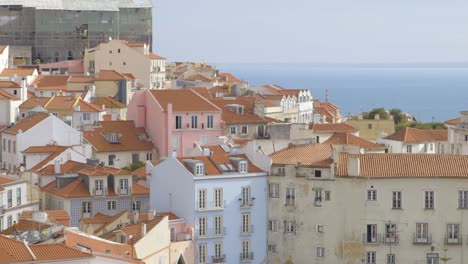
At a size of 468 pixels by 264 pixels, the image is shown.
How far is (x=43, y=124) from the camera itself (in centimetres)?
6575

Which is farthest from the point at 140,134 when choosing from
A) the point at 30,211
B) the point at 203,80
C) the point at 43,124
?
the point at 203,80

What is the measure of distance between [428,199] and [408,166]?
4.50 feet

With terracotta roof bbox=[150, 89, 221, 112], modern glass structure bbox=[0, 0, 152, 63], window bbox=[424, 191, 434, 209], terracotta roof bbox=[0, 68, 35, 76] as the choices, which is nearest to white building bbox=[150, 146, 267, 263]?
window bbox=[424, 191, 434, 209]

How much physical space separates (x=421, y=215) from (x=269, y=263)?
5786 millimetres

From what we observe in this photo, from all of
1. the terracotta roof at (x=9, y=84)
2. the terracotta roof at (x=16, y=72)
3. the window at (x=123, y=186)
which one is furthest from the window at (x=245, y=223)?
the terracotta roof at (x=16, y=72)

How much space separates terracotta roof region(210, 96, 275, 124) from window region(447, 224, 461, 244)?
20333 mm

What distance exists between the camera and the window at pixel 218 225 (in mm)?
52062

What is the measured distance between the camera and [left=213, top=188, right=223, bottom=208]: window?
51938mm

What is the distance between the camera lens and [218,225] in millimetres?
52188

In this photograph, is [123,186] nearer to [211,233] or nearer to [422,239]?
[211,233]

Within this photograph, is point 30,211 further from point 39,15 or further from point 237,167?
point 39,15

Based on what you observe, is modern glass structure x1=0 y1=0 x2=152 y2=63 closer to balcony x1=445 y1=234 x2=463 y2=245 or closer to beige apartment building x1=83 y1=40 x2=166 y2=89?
beige apartment building x1=83 y1=40 x2=166 y2=89

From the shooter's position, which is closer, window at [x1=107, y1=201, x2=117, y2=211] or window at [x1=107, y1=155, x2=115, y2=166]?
window at [x1=107, y1=201, x2=117, y2=211]

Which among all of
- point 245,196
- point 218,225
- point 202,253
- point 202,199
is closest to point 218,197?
point 202,199
